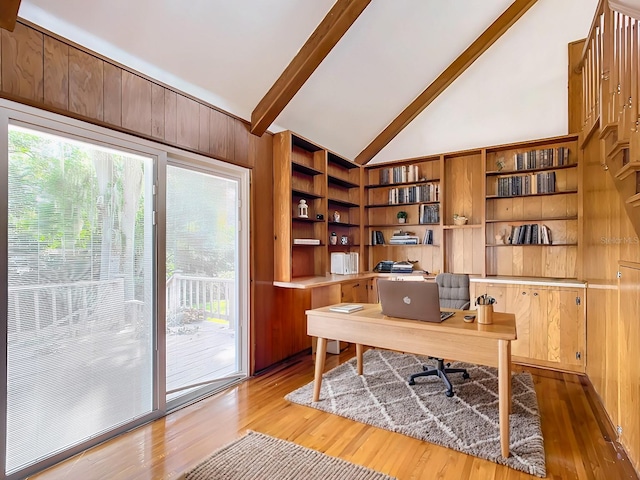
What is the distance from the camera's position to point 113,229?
7.59 feet

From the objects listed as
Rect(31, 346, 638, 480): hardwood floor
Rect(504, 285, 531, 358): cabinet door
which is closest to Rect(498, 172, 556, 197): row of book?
Rect(504, 285, 531, 358): cabinet door

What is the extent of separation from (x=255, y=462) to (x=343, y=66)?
3.37 meters

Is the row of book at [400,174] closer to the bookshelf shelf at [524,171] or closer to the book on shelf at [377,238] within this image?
the book on shelf at [377,238]

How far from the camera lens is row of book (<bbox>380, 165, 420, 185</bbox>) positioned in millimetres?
4512

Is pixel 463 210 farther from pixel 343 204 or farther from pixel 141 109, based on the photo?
pixel 141 109

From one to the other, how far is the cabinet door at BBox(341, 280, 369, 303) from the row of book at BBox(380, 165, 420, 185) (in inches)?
56.3

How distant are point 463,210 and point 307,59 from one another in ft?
8.65

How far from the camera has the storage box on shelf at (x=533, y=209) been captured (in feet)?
12.0

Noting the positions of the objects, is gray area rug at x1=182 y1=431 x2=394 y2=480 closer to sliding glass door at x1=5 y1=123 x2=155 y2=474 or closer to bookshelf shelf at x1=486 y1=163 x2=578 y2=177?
sliding glass door at x1=5 y1=123 x2=155 y2=474

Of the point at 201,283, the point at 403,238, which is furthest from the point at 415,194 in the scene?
the point at 201,283

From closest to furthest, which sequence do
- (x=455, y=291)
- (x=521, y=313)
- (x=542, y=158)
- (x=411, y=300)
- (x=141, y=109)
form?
(x=411, y=300) → (x=141, y=109) → (x=455, y=291) → (x=521, y=313) → (x=542, y=158)

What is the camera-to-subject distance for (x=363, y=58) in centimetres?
344

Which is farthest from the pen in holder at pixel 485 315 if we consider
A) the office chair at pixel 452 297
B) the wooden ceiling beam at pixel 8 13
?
the wooden ceiling beam at pixel 8 13

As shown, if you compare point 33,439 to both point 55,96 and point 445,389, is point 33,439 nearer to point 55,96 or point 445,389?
point 55,96
